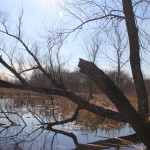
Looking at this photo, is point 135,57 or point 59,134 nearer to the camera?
point 135,57

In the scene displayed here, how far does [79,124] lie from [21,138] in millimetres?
2487

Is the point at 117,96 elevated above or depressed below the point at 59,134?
above

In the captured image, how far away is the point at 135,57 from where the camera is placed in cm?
588

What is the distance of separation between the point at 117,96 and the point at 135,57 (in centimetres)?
244

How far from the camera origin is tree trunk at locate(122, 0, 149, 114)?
5.86 meters

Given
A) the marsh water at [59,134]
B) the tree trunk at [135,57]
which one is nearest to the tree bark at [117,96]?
the marsh water at [59,134]

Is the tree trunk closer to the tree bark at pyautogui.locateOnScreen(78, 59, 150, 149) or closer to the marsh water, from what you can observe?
the marsh water

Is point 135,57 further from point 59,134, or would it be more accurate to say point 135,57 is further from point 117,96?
point 59,134

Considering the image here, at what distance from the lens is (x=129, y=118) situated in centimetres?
389

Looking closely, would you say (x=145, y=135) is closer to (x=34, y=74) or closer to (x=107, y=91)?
(x=107, y=91)

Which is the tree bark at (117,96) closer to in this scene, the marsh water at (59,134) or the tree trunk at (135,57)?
the marsh water at (59,134)

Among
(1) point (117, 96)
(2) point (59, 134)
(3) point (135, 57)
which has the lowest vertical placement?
(2) point (59, 134)

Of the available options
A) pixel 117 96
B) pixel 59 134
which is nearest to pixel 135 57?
pixel 117 96

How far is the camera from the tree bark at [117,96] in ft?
12.5
